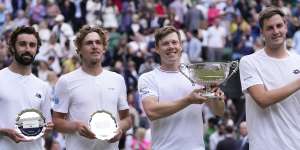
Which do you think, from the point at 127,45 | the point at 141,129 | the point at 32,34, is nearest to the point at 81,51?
the point at 32,34

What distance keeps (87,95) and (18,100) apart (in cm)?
68

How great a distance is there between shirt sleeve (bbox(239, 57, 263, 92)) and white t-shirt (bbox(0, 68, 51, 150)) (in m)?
1.98

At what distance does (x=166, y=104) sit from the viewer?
9.33 meters

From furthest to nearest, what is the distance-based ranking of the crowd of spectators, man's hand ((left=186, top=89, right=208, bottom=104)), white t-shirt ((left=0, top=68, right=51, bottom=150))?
the crowd of spectators < white t-shirt ((left=0, top=68, right=51, bottom=150)) < man's hand ((left=186, top=89, right=208, bottom=104))

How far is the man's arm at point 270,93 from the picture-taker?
8.80 metres

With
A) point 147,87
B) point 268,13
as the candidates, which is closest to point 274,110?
point 268,13

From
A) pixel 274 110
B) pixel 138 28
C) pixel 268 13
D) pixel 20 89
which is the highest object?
pixel 268 13

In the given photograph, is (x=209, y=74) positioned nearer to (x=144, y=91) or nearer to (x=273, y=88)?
(x=273, y=88)

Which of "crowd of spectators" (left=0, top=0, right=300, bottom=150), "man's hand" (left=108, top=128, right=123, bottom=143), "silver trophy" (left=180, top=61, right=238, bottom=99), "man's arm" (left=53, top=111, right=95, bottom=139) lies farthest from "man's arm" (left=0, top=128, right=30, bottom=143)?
"crowd of spectators" (left=0, top=0, right=300, bottom=150)

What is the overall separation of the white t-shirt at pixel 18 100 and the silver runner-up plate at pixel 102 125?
554 millimetres

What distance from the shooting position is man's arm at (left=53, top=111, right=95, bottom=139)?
930 centimetres

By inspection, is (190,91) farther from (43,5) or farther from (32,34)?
(43,5)

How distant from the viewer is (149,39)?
26.7 m

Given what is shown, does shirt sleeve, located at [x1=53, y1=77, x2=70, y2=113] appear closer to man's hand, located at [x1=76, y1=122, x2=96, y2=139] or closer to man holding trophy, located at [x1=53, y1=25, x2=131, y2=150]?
man holding trophy, located at [x1=53, y1=25, x2=131, y2=150]
